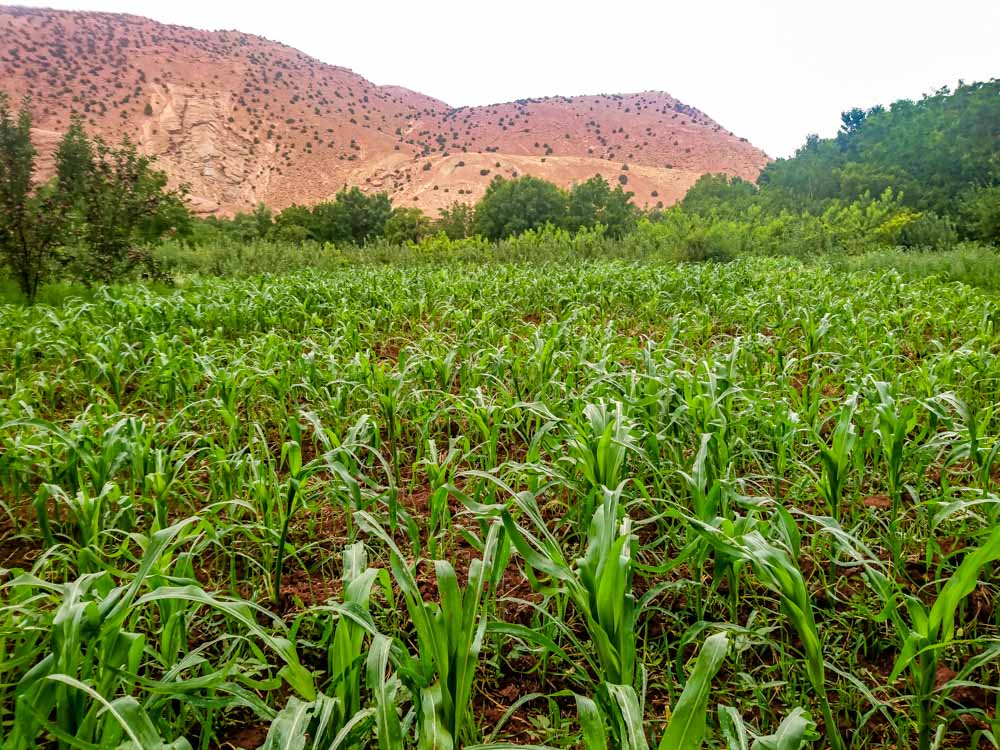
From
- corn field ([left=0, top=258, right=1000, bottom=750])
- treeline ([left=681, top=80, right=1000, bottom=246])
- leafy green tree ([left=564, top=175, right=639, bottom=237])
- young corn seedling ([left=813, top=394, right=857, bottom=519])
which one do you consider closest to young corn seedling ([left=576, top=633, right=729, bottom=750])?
corn field ([left=0, top=258, right=1000, bottom=750])

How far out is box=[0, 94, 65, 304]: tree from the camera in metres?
6.61

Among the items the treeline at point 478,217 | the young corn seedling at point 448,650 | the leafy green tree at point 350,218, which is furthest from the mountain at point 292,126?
the young corn seedling at point 448,650

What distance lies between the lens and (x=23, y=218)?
6664mm

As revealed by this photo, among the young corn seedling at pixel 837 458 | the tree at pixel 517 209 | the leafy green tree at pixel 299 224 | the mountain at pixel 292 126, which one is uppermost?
the mountain at pixel 292 126

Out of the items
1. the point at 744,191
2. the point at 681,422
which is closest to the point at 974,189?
the point at 744,191

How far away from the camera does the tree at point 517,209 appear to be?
32219 millimetres

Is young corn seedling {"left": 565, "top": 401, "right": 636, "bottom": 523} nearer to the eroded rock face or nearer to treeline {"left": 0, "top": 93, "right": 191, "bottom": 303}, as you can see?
treeline {"left": 0, "top": 93, "right": 191, "bottom": 303}

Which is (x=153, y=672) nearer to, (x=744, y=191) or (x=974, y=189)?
(x=974, y=189)

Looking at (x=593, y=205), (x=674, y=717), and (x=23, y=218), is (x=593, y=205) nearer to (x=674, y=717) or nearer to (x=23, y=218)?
(x=23, y=218)

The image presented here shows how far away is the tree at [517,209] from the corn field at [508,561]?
29366 mm

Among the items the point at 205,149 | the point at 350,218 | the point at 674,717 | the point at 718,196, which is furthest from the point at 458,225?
the point at 205,149

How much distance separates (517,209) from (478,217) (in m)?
2.65

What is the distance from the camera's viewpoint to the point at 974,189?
2452cm

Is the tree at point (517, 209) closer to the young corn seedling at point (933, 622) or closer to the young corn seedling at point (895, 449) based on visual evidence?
the young corn seedling at point (895, 449)
